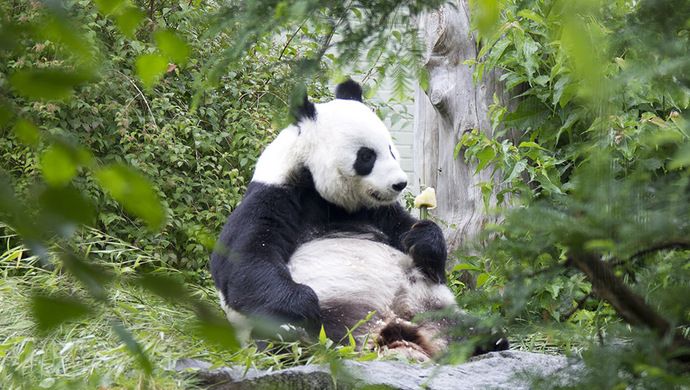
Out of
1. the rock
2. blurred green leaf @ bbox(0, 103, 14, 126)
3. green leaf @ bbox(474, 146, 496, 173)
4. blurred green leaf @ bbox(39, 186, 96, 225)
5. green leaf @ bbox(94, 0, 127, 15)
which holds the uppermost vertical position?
green leaf @ bbox(94, 0, 127, 15)

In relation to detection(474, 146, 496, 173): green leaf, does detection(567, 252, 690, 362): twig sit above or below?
above

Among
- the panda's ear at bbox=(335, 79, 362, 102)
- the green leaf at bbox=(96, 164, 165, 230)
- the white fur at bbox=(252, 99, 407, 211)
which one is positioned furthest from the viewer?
the panda's ear at bbox=(335, 79, 362, 102)

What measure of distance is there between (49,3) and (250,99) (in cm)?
704

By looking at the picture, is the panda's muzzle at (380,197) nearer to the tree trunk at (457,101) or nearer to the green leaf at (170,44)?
the tree trunk at (457,101)

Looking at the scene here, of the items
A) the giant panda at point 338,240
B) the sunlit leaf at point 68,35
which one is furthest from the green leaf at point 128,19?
the giant panda at point 338,240

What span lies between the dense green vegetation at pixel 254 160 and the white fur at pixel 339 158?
0.29 metres

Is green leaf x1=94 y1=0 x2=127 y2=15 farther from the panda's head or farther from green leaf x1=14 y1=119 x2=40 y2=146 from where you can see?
the panda's head

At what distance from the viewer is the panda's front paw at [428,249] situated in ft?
15.1

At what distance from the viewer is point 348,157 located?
464 centimetres

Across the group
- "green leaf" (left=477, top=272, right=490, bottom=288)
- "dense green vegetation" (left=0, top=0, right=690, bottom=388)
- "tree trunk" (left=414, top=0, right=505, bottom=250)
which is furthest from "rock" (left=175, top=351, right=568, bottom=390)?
"tree trunk" (left=414, top=0, right=505, bottom=250)

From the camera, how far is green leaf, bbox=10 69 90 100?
0.97 m

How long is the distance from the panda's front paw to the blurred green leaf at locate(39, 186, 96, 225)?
3705 mm

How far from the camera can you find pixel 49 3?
1.00 meters

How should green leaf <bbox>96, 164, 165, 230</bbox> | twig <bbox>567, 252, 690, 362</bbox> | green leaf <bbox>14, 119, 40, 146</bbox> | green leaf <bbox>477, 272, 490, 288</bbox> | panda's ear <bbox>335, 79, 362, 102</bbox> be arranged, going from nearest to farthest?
green leaf <bbox>96, 164, 165, 230</bbox> < green leaf <bbox>14, 119, 40, 146</bbox> < twig <bbox>567, 252, 690, 362</bbox> < panda's ear <bbox>335, 79, 362, 102</bbox> < green leaf <bbox>477, 272, 490, 288</bbox>
